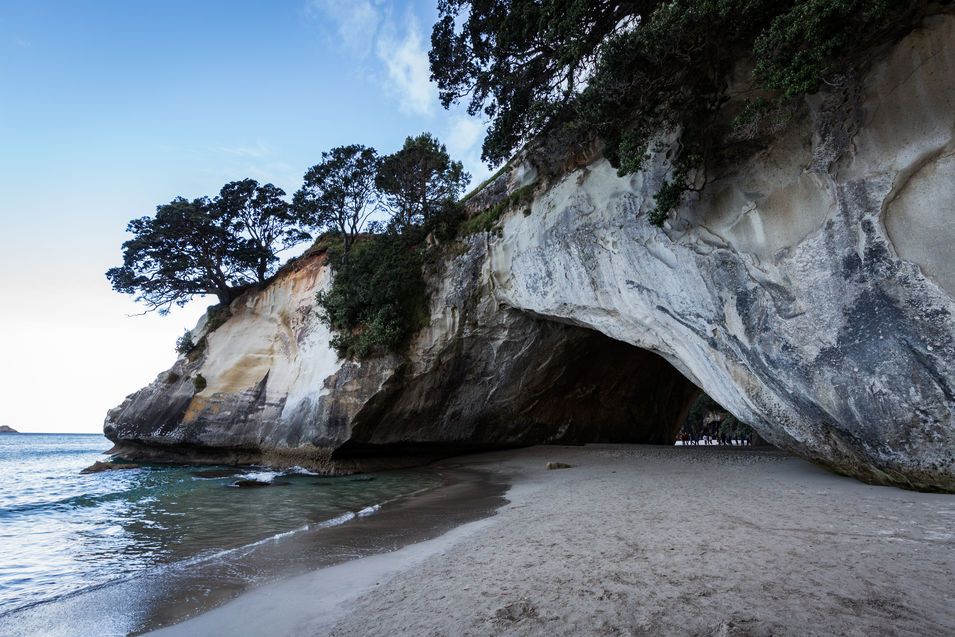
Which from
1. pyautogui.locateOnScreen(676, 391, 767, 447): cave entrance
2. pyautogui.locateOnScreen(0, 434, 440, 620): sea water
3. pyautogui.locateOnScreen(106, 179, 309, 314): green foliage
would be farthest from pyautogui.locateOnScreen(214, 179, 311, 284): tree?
pyautogui.locateOnScreen(676, 391, 767, 447): cave entrance

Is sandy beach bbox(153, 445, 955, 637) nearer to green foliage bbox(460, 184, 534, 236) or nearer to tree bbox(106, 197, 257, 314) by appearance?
green foliage bbox(460, 184, 534, 236)

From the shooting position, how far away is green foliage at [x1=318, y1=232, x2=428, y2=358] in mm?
17562

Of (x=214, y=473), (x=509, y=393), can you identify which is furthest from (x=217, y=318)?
(x=509, y=393)

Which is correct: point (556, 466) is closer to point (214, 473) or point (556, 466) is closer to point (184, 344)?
point (214, 473)

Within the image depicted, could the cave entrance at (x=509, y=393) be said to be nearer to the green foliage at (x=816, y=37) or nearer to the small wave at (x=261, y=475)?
the small wave at (x=261, y=475)

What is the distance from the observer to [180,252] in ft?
79.7

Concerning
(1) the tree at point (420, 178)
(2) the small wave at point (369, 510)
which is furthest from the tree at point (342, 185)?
(2) the small wave at point (369, 510)

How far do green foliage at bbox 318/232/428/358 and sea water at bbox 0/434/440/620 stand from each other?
Result: 16.1ft

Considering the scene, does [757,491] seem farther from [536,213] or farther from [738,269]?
[536,213]

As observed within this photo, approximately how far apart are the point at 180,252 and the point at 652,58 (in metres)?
24.4

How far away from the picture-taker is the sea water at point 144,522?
5.85 metres

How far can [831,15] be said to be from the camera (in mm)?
6090

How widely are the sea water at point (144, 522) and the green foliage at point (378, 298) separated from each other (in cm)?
492

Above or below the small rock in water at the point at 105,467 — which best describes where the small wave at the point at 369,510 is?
above
